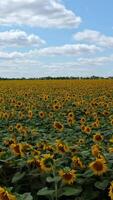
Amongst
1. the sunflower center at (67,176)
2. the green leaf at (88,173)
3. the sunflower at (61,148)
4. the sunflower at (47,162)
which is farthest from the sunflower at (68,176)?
the sunflower at (61,148)

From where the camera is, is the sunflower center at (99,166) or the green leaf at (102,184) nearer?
the green leaf at (102,184)

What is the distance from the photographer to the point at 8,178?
5.57 meters

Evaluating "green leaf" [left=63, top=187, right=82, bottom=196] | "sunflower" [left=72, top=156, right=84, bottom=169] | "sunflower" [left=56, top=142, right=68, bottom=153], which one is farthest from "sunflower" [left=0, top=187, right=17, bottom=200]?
"sunflower" [left=56, top=142, right=68, bottom=153]

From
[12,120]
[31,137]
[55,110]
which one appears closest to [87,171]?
[31,137]

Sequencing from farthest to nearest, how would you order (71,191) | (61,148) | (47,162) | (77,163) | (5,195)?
(61,148)
(77,163)
(47,162)
(71,191)
(5,195)

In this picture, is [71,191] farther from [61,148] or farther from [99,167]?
[61,148]

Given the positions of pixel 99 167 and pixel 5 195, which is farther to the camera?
pixel 99 167

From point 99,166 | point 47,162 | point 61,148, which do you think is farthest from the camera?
point 61,148

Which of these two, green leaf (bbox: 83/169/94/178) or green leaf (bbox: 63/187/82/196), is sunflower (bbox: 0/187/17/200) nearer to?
green leaf (bbox: 63/187/82/196)

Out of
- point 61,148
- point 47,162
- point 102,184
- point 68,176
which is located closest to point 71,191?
point 68,176

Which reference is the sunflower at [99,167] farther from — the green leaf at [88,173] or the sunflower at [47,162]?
the sunflower at [47,162]

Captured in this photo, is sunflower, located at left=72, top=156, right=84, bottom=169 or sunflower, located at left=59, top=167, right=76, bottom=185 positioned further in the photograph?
sunflower, located at left=72, top=156, right=84, bottom=169

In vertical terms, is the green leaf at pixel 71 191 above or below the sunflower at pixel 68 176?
below

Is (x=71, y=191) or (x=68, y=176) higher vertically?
(x=68, y=176)
